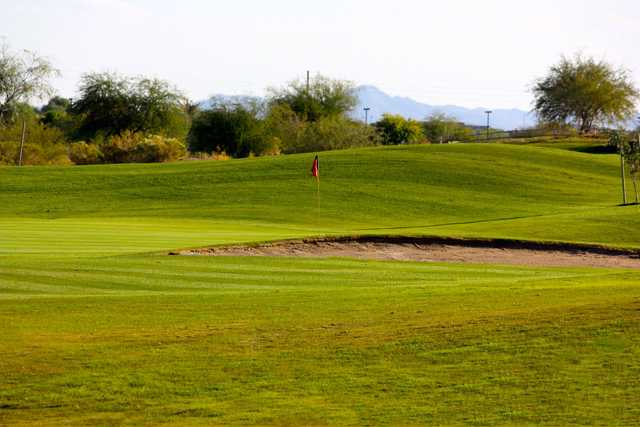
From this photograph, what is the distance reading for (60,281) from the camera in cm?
2231

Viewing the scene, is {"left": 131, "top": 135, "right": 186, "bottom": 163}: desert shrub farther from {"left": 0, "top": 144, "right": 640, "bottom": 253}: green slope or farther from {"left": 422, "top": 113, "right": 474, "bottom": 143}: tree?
{"left": 422, "top": 113, "right": 474, "bottom": 143}: tree

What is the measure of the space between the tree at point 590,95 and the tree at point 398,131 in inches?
853

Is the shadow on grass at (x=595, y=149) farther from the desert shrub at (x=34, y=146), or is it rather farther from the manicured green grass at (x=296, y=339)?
the manicured green grass at (x=296, y=339)

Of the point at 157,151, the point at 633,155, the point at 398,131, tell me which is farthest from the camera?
the point at 398,131

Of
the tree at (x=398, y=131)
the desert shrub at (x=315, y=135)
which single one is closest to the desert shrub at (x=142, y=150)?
the desert shrub at (x=315, y=135)

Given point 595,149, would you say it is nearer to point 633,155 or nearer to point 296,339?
point 633,155

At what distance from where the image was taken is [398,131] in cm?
13450

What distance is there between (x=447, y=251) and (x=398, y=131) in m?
102

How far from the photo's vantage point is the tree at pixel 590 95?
116 metres

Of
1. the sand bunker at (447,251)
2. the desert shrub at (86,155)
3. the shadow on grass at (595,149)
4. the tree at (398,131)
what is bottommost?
the sand bunker at (447,251)

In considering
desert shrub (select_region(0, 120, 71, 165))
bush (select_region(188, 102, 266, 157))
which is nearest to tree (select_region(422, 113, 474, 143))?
bush (select_region(188, 102, 266, 157))

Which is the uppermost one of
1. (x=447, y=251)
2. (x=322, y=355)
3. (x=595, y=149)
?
(x=595, y=149)

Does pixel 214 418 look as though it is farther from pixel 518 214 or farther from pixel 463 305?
pixel 518 214

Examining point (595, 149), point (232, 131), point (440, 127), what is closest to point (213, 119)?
point (232, 131)
